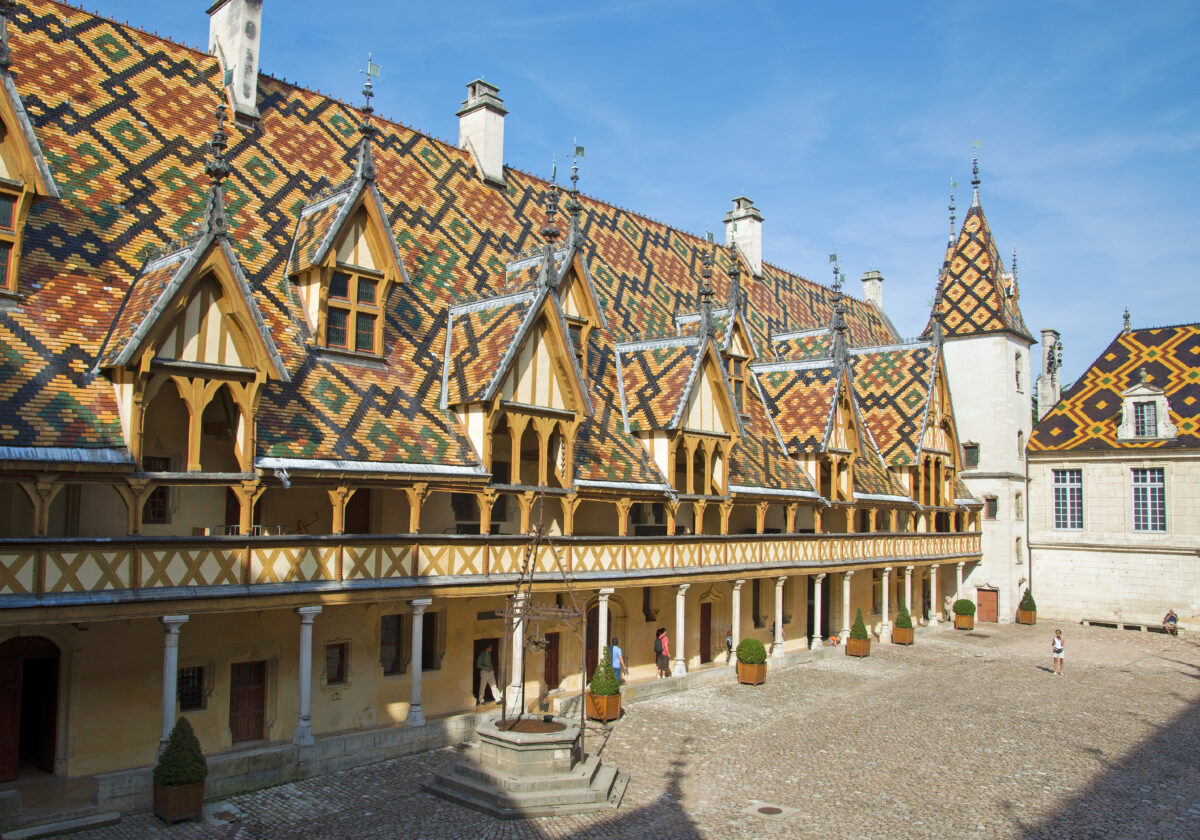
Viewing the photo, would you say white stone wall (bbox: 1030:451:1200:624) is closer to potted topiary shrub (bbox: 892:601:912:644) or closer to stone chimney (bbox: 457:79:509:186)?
potted topiary shrub (bbox: 892:601:912:644)

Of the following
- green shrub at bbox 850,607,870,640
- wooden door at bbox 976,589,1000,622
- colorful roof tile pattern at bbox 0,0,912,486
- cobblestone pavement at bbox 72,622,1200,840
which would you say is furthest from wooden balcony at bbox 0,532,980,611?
wooden door at bbox 976,589,1000,622

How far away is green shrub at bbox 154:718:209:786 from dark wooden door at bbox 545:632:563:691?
35.5ft

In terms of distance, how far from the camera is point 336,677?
63.9ft

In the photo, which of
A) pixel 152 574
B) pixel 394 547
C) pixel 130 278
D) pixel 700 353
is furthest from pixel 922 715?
pixel 130 278

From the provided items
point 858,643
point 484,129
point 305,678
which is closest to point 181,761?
point 305,678

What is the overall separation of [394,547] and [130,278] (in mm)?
6644

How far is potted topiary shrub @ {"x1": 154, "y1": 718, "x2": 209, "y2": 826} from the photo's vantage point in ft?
46.2

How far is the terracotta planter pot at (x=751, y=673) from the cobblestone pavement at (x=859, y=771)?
51cm

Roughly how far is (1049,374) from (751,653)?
3403 cm

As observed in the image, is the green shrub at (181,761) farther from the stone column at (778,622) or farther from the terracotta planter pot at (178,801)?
the stone column at (778,622)

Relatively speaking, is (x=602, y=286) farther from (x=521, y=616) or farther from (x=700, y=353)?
Answer: (x=521, y=616)

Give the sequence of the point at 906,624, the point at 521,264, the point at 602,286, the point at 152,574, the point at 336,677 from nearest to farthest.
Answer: the point at 152,574 < the point at 336,677 < the point at 521,264 < the point at 602,286 < the point at 906,624

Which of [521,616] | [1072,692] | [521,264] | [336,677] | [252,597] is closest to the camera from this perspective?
[252,597]

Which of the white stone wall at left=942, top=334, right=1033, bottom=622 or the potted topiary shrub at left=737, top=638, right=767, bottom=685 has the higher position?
the white stone wall at left=942, top=334, right=1033, bottom=622
